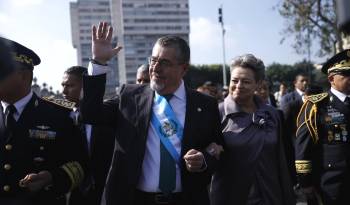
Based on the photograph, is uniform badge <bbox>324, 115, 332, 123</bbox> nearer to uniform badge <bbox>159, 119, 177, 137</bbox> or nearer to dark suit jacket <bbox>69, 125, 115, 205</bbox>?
uniform badge <bbox>159, 119, 177, 137</bbox>

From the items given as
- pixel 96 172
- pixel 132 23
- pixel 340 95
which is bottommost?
pixel 96 172

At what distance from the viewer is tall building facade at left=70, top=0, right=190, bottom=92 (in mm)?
125500

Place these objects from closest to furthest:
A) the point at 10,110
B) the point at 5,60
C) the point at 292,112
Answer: the point at 5,60 < the point at 10,110 < the point at 292,112

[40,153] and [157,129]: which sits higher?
[157,129]

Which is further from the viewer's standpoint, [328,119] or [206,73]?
[206,73]

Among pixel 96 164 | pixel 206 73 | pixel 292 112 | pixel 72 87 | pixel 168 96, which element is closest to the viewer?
pixel 168 96

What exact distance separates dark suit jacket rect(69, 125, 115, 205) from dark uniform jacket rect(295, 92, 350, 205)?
1.85 m

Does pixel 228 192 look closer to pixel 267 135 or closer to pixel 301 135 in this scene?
pixel 267 135

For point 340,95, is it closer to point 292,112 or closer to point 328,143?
point 328,143

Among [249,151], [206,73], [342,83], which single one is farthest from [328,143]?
[206,73]

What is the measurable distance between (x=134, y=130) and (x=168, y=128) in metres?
0.23

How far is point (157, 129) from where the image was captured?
9.35ft

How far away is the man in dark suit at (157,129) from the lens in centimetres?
272

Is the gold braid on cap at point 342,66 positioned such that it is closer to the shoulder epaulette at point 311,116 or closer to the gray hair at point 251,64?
the shoulder epaulette at point 311,116
